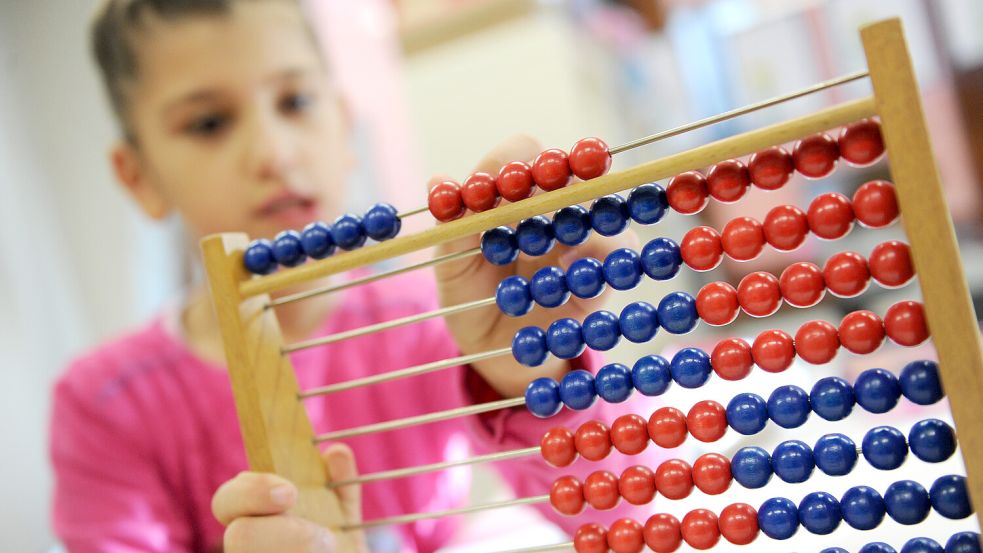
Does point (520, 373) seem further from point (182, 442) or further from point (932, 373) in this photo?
point (182, 442)

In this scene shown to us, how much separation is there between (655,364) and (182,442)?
2.61 feet

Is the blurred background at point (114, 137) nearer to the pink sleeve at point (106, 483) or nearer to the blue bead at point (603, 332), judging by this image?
the pink sleeve at point (106, 483)

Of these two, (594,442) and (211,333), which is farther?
(211,333)

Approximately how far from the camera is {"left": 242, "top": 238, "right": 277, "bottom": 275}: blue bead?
630 mm

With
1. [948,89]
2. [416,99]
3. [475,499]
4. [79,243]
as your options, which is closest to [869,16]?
[948,89]

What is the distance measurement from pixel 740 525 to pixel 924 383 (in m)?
0.16

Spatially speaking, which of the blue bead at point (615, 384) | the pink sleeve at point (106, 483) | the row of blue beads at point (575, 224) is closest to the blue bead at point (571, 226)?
the row of blue beads at point (575, 224)

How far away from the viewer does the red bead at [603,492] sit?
590mm

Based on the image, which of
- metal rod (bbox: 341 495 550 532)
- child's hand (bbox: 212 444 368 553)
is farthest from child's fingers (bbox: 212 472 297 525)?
metal rod (bbox: 341 495 550 532)

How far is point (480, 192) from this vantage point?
57 cm

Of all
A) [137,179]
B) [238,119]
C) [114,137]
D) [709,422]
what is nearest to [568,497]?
[709,422]

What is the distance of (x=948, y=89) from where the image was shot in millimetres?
2979

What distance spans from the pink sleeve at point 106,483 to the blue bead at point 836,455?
86 cm

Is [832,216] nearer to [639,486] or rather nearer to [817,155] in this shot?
[817,155]
